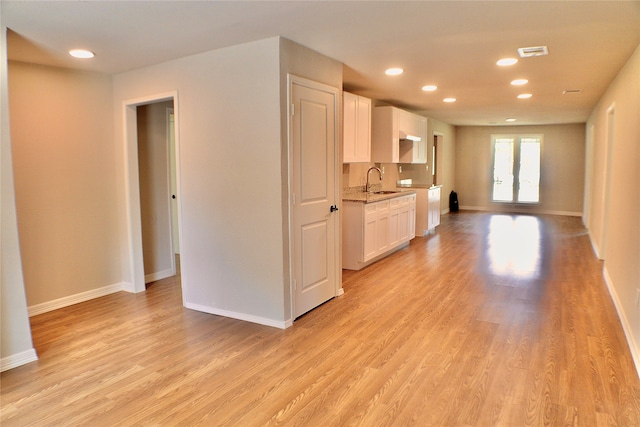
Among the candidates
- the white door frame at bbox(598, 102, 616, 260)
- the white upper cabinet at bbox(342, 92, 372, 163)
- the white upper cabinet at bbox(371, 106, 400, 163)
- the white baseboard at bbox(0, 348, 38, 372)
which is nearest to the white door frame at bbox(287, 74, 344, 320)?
the white upper cabinet at bbox(342, 92, 372, 163)

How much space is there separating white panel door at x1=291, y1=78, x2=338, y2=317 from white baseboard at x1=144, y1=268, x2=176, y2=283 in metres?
2.16

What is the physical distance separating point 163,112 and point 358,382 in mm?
3815

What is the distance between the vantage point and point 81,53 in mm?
3549

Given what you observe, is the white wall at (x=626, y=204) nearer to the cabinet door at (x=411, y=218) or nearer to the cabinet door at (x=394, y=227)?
the cabinet door at (x=394, y=227)

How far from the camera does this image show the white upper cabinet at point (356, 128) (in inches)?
202

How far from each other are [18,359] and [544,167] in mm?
11441

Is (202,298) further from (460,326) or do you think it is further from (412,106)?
(412,106)

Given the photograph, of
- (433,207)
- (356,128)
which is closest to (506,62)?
(356,128)

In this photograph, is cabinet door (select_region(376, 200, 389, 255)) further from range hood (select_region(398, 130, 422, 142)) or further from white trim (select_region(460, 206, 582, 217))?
white trim (select_region(460, 206, 582, 217))

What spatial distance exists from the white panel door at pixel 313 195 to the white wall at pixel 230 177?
203 mm

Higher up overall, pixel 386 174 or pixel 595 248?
pixel 386 174

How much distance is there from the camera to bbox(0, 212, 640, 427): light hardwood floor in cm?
234

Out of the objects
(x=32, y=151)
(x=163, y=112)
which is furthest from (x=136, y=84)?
(x=32, y=151)

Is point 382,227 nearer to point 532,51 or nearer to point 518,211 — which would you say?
point 532,51
